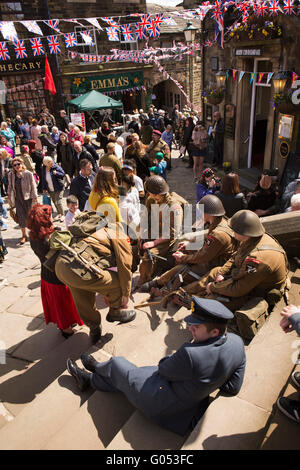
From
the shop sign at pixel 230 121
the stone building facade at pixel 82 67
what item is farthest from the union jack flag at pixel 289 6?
the stone building facade at pixel 82 67

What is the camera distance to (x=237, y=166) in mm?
10602

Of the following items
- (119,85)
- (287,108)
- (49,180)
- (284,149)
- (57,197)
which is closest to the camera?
(287,108)

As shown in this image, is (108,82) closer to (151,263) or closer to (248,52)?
(248,52)

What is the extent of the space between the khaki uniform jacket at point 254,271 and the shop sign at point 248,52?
22.1 feet

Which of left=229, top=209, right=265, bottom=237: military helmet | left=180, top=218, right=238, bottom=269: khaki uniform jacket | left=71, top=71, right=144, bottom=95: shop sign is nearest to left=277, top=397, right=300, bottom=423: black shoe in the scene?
left=229, top=209, right=265, bottom=237: military helmet

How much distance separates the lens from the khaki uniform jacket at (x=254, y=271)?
3.55 meters

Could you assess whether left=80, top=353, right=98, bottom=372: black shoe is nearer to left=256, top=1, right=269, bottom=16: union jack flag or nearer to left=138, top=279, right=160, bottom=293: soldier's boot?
left=138, top=279, right=160, bottom=293: soldier's boot

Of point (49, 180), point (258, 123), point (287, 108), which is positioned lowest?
point (49, 180)

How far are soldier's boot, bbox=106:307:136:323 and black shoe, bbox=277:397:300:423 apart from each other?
1988 mm

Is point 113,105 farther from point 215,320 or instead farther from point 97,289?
point 215,320

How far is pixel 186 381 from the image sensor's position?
2.58 metres

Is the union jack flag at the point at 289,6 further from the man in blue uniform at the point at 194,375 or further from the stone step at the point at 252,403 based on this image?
the man in blue uniform at the point at 194,375

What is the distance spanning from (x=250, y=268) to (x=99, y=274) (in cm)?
154

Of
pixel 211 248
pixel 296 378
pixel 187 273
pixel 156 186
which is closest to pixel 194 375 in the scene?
pixel 296 378
